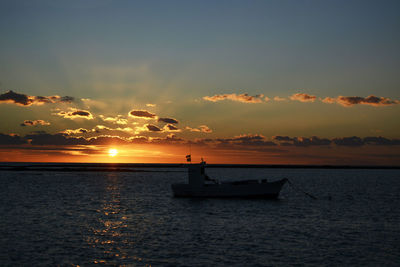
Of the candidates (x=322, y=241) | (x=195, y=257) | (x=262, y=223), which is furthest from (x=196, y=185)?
(x=195, y=257)

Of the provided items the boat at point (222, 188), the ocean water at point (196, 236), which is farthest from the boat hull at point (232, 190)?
the ocean water at point (196, 236)

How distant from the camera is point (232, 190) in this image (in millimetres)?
61812

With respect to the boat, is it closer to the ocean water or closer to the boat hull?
the boat hull

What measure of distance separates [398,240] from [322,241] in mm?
6533

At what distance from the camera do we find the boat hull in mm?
61094

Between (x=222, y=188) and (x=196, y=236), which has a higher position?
(x=222, y=188)

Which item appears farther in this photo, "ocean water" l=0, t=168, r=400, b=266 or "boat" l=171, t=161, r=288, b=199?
"boat" l=171, t=161, r=288, b=199

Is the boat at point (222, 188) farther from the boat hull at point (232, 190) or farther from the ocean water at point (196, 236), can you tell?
the ocean water at point (196, 236)

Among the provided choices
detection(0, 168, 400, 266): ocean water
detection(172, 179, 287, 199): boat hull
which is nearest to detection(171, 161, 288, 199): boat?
detection(172, 179, 287, 199): boat hull

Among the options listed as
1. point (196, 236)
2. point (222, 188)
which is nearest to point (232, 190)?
point (222, 188)

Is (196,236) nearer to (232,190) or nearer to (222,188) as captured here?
(222,188)

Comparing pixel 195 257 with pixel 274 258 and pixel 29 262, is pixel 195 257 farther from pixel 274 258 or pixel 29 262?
pixel 29 262

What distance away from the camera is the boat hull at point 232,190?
61094 mm

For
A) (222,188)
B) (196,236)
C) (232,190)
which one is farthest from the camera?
(232,190)
